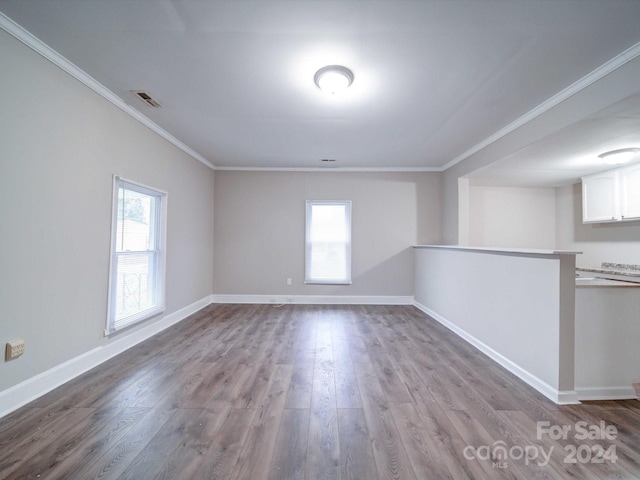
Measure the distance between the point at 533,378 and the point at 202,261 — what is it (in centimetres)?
459

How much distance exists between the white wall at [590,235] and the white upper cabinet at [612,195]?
33cm

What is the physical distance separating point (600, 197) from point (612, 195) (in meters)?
0.18

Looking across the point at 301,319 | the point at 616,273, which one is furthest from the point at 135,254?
the point at 616,273

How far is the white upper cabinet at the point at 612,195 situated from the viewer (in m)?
3.38

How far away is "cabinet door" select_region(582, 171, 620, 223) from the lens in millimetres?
3629

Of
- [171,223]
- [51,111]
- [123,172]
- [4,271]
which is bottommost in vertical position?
[4,271]

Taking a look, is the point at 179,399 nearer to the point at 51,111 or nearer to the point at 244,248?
the point at 51,111

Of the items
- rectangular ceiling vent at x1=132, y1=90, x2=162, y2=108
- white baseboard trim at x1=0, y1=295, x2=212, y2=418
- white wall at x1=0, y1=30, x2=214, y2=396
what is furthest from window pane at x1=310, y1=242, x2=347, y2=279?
rectangular ceiling vent at x1=132, y1=90, x2=162, y2=108

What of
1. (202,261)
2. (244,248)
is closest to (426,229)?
(244,248)

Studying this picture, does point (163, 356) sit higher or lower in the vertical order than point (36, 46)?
lower

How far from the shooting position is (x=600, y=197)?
12.6 ft

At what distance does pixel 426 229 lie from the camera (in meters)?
4.90

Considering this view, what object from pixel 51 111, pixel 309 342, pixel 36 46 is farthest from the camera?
pixel 309 342

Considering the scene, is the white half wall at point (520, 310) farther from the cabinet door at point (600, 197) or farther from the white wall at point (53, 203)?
the white wall at point (53, 203)
